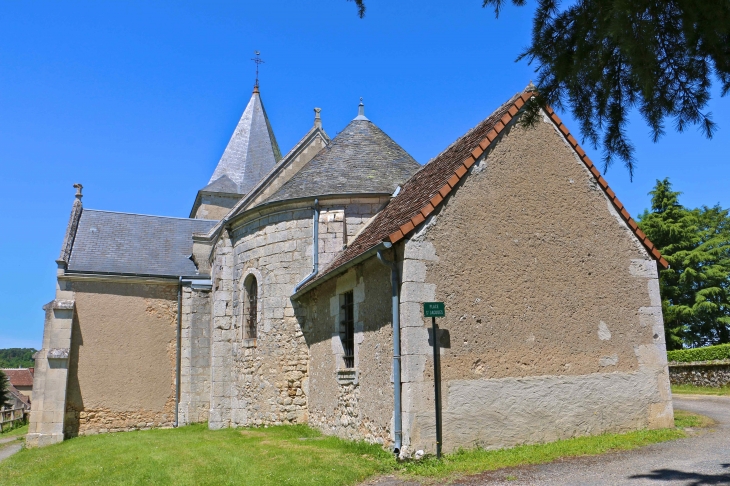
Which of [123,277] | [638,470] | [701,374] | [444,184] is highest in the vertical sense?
[444,184]

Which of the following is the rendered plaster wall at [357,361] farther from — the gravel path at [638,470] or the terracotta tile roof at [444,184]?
the gravel path at [638,470]

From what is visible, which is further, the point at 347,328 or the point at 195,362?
the point at 195,362

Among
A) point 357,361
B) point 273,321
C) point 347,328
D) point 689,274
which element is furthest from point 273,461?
point 689,274

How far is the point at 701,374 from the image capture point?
18.5 meters

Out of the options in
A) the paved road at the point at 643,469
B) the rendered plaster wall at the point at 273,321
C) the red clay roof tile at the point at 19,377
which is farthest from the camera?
the red clay roof tile at the point at 19,377

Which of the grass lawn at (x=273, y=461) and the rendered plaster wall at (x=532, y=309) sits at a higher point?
the rendered plaster wall at (x=532, y=309)

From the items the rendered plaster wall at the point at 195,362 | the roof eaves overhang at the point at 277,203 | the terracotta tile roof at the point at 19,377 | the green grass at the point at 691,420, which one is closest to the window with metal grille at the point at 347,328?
the roof eaves overhang at the point at 277,203

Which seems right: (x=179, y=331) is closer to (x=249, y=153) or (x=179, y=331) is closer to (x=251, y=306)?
(x=251, y=306)

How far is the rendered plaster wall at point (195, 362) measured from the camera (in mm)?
17328

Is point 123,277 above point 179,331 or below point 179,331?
above

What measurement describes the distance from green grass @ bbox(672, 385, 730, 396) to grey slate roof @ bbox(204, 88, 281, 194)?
19.5 meters

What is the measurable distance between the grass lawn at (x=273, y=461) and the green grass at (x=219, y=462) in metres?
0.01

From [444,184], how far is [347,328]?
3.68m

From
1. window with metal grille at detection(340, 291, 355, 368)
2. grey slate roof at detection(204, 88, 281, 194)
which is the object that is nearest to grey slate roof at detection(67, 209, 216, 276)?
grey slate roof at detection(204, 88, 281, 194)
